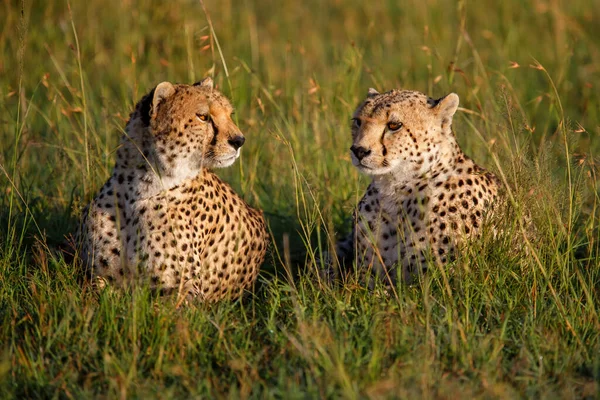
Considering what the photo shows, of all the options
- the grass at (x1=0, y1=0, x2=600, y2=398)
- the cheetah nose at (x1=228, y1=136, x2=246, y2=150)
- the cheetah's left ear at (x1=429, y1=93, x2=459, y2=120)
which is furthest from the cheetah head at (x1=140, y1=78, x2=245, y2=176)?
the cheetah's left ear at (x1=429, y1=93, x2=459, y2=120)

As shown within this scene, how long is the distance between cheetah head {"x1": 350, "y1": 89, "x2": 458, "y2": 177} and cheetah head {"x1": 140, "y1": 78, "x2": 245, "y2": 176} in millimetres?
563

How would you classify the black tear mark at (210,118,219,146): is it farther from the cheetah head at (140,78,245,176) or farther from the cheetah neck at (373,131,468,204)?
the cheetah neck at (373,131,468,204)

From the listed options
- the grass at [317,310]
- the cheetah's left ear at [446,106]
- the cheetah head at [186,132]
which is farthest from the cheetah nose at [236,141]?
the cheetah's left ear at [446,106]

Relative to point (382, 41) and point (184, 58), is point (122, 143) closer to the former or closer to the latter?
point (184, 58)

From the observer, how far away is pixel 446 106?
4.18m

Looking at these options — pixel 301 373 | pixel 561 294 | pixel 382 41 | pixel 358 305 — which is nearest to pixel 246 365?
pixel 301 373

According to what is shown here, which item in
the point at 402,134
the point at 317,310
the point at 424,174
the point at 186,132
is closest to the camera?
the point at 317,310

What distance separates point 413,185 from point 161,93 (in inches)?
47.9

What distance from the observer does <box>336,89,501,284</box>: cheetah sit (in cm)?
410

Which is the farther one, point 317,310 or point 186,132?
point 186,132

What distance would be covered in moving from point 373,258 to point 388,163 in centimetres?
46

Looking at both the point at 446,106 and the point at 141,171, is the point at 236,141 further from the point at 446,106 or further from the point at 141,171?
the point at 446,106

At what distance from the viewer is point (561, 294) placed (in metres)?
3.95

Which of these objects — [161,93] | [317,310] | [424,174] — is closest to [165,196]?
[161,93]
